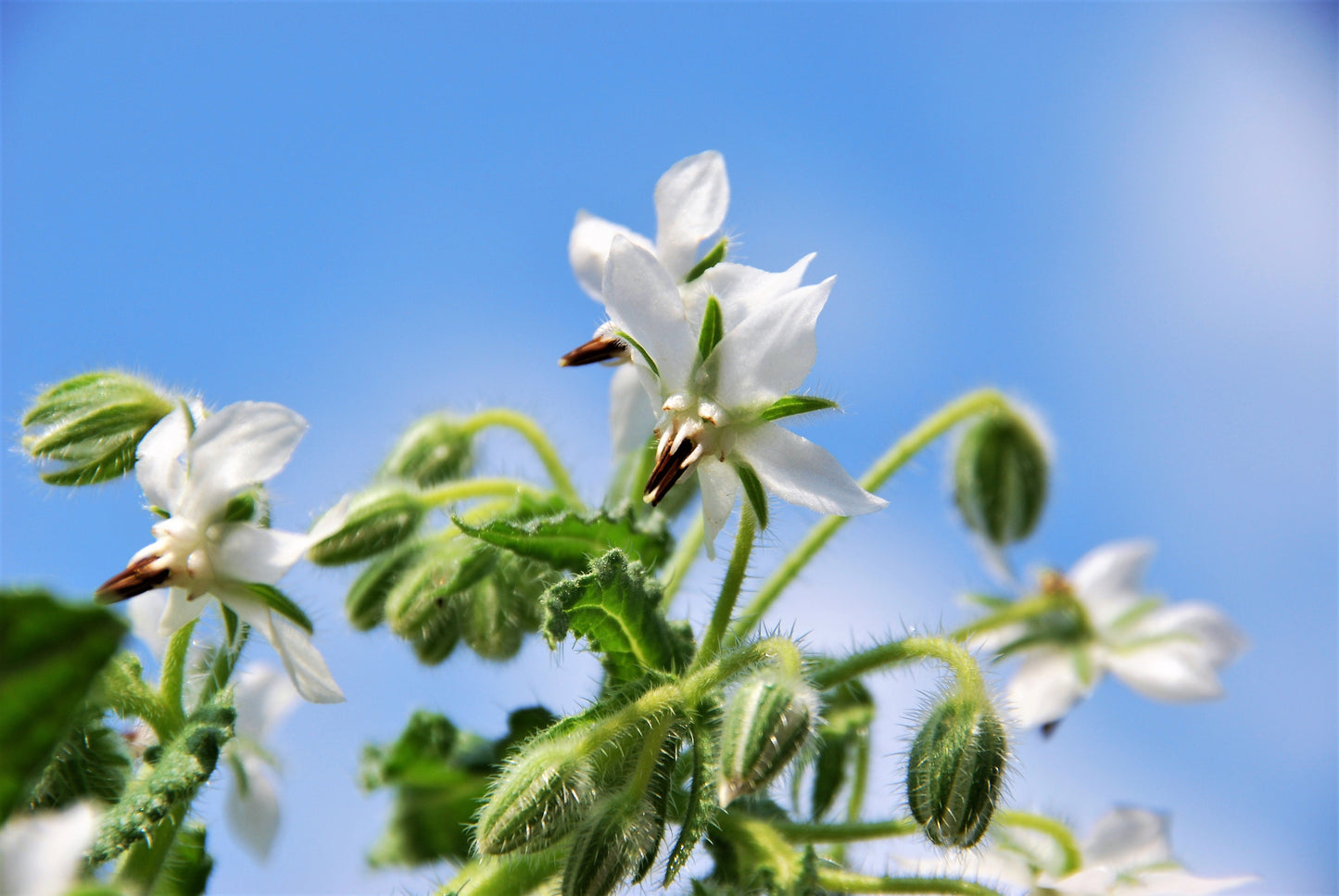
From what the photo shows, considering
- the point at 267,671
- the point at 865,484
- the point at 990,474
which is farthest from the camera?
the point at 990,474

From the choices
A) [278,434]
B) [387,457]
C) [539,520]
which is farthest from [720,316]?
[387,457]

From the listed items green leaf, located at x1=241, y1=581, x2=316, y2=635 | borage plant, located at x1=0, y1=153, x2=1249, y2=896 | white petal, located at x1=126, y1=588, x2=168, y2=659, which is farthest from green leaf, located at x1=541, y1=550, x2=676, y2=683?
white petal, located at x1=126, y1=588, x2=168, y2=659

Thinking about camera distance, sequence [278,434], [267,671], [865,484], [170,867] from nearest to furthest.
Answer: [278,434] < [170,867] < [865,484] < [267,671]

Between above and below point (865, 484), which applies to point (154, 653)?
below

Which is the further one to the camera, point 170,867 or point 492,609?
point 492,609

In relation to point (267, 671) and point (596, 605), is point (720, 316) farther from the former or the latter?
point (267, 671)

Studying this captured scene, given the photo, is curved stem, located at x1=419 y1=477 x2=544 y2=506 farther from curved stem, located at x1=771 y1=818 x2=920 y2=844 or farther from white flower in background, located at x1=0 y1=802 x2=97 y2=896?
white flower in background, located at x1=0 y1=802 x2=97 y2=896

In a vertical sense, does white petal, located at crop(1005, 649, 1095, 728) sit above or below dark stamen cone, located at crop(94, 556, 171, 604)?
above
